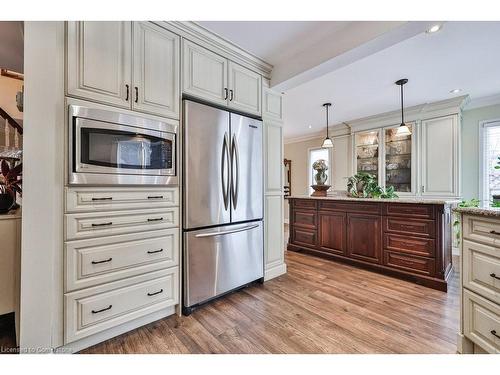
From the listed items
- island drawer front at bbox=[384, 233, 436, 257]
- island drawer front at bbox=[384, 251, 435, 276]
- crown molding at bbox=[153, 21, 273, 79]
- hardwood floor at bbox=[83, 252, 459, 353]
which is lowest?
hardwood floor at bbox=[83, 252, 459, 353]

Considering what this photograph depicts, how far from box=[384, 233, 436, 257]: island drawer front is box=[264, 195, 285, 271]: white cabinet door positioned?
1.28m

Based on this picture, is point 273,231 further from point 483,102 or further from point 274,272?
point 483,102

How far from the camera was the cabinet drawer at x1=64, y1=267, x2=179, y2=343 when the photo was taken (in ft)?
4.83

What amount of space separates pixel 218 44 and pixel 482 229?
2.43 meters

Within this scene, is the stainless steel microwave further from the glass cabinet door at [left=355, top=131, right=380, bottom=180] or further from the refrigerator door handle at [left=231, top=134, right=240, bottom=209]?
the glass cabinet door at [left=355, top=131, right=380, bottom=180]

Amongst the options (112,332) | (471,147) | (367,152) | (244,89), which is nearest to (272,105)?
(244,89)

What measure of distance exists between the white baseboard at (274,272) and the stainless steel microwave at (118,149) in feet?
5.03

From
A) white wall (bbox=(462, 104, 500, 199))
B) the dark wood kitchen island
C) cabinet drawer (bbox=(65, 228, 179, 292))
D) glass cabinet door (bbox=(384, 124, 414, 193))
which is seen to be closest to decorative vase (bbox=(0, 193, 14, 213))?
cabinet drawer (bbox=(65, 228, 179, 292))

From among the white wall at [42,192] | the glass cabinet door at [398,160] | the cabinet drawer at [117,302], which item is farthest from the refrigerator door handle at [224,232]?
the glass cabinet door at [398,160]

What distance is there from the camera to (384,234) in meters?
2.86

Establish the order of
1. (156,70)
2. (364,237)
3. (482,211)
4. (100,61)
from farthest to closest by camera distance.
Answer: (364,237) → (156,70) → (100,61) → (482,211)

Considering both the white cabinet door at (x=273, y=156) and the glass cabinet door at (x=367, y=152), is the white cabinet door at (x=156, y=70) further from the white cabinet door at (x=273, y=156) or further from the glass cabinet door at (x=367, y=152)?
the glass cabinet door at (x=367, y=152)

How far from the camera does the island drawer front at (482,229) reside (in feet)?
4.18
